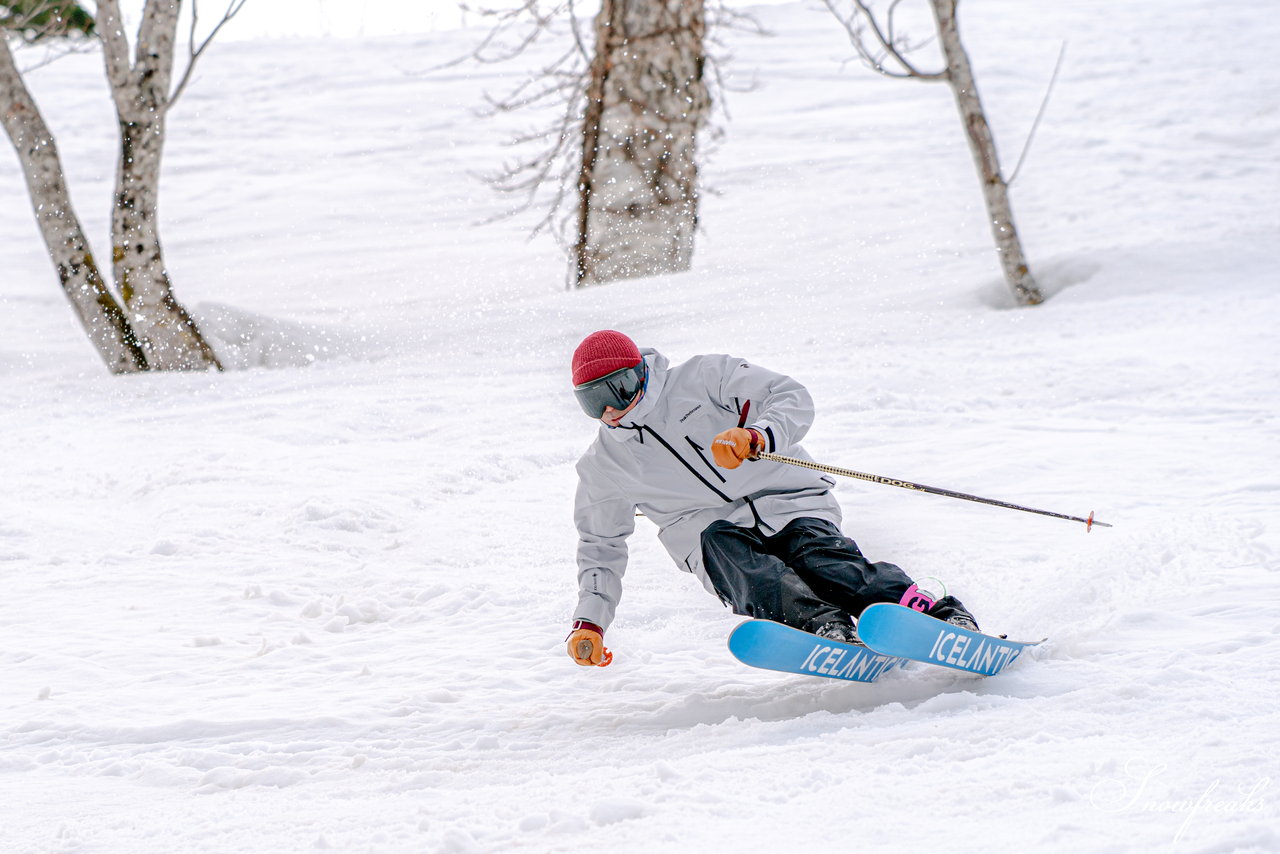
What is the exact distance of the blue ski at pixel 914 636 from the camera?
2.76 metres

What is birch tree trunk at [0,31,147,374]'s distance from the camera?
8.34 m

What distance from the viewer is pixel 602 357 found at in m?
3.19

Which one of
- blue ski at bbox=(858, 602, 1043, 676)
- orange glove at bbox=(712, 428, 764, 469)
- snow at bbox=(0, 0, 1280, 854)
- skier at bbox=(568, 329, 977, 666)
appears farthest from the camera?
skier at bbox=(568, 329, 977, 666)

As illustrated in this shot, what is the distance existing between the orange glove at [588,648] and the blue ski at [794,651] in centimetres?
46

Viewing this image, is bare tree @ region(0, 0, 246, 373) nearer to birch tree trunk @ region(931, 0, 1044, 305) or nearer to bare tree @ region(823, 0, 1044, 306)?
bare tree @ region(823, 0, 1044, 306)

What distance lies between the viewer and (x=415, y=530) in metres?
5.00

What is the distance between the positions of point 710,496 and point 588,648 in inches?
22.3

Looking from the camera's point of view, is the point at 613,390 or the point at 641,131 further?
the point at 641,131

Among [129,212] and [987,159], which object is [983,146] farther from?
[129,212]

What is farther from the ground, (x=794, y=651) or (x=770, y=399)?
(x=770, y=399)

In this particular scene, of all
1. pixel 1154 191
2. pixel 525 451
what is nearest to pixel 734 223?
pixel 1154 191

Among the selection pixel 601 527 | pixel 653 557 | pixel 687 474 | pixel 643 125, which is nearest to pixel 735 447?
pixel 687 474

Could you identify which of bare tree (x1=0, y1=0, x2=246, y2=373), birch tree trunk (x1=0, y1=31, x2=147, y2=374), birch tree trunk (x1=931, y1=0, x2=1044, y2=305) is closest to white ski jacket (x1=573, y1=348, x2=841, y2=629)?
birch tree trunk (x1=931, y1=0, x2=1044, y2=305)

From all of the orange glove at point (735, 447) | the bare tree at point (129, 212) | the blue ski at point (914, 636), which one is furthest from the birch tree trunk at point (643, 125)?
the blue ski at point (914, 636)
